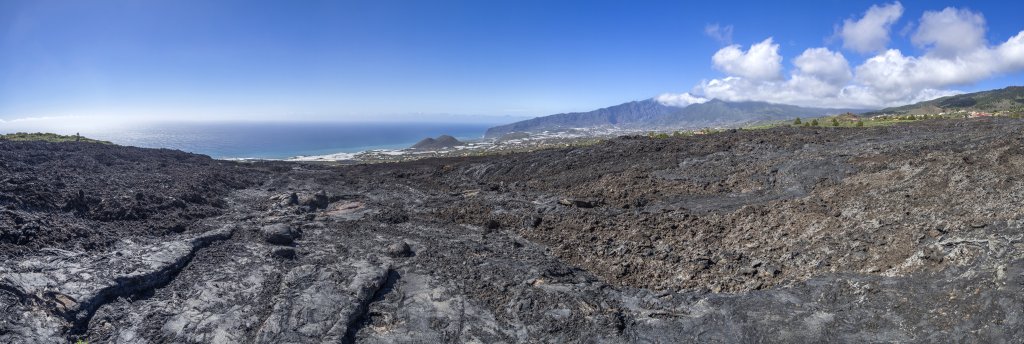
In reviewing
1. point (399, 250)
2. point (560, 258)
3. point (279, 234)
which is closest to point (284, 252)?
point (279, 234)

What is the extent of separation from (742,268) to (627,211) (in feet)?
18.3

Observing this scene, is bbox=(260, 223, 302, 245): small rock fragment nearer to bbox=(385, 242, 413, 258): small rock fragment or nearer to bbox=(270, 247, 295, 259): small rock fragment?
bbox=(270, 247, 295, 259): small rock fragment

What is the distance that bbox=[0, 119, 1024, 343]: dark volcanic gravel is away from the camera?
851cm

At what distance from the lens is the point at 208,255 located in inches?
493

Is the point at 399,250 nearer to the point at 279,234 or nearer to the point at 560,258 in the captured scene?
the point at 279,234

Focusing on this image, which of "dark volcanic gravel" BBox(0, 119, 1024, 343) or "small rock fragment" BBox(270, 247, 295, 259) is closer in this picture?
"dark volcanic gravel" BBox(0, 119, 1024, 343)

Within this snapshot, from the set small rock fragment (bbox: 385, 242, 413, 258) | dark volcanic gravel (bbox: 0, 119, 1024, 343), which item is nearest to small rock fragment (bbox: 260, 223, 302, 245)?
dark volcanic gravel (bbox: 0, 119, 1024, 343)

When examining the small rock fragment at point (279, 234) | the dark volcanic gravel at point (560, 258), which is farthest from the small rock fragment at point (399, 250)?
the small rock fragment at point (279, 234)

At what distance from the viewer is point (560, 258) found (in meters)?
13.2

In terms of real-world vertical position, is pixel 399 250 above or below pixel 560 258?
above

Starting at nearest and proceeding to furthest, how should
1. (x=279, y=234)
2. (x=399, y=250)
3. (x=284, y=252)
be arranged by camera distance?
(x=284, y=252)
(x=399, y=250)
(x=279, y=234)

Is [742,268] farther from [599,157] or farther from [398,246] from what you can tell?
[599,157]

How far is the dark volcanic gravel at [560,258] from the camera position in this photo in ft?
27.9

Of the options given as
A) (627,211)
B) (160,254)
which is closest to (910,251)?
(627,211)
